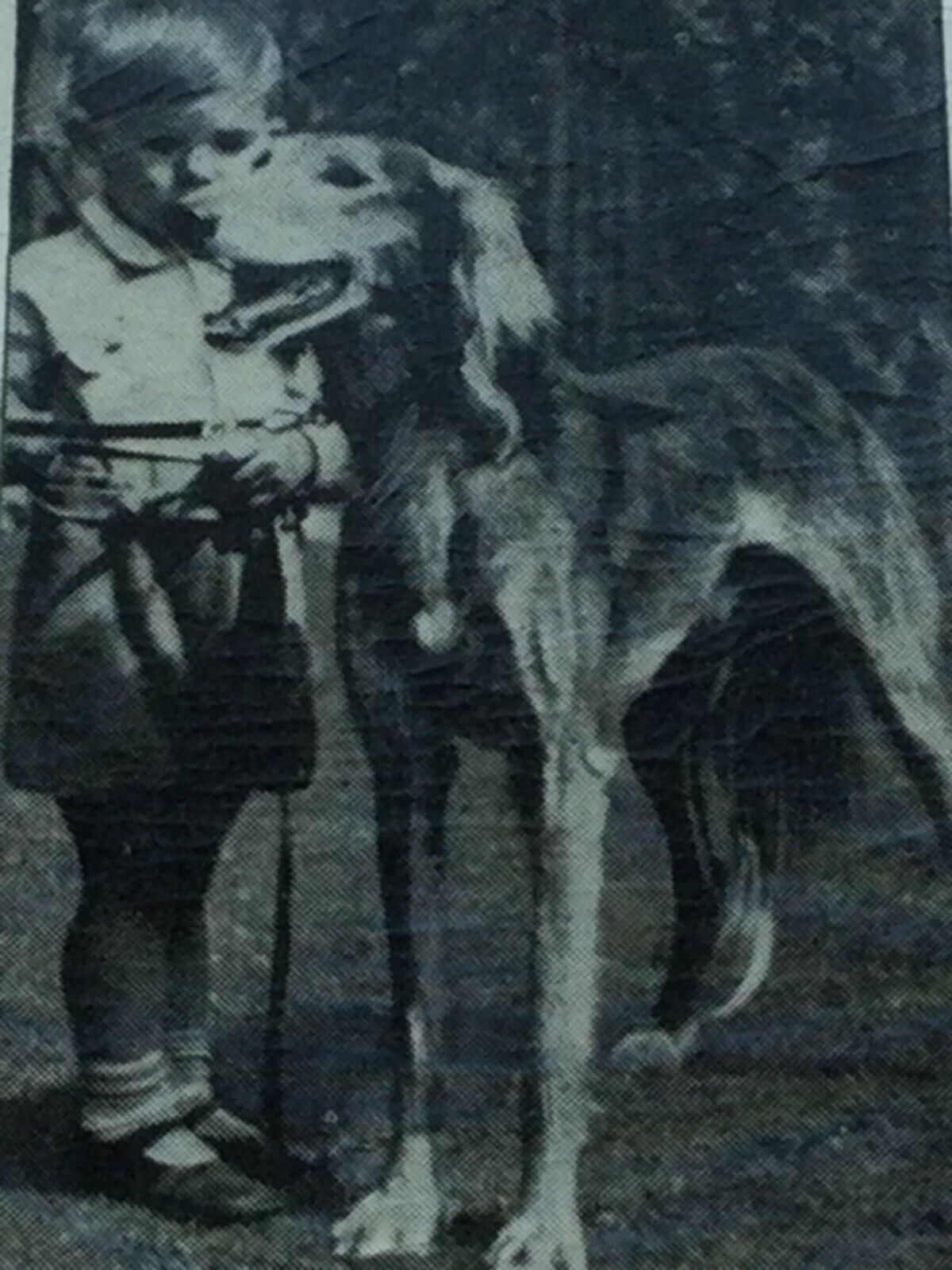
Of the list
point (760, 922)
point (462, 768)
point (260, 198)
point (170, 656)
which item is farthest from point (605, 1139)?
point (260, 198)

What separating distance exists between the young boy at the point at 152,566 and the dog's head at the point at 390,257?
7 cm

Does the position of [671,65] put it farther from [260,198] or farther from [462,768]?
[462,768]

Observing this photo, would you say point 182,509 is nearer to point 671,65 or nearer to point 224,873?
point 224,873

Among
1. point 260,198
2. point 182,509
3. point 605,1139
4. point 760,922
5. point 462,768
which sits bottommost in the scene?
point 605,1139

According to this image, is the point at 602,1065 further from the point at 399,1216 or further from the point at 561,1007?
the point at 399,1216

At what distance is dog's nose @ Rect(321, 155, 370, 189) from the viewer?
12.7 feet

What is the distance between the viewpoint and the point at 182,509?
3766mm

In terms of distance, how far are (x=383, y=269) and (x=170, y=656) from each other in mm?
885

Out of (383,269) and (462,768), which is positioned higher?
(383,269)

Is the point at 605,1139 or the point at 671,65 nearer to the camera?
the point at 605,1139

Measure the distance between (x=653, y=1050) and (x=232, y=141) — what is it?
1978 millimetres

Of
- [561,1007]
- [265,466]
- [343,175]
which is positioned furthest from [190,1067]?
[343,175]

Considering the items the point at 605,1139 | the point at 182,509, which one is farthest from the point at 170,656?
the point at 605,1139

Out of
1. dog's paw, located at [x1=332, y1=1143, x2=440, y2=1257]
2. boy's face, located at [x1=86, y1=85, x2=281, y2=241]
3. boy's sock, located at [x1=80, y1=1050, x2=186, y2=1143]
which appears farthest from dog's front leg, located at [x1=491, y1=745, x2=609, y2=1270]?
boy's face, located at [x1=86, y1=85, x2=281, y2=241]
